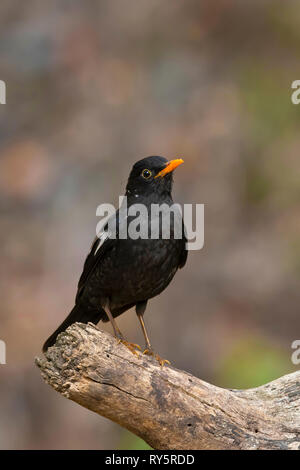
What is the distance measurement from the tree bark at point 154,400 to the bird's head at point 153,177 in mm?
1404

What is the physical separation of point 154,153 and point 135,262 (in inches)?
230

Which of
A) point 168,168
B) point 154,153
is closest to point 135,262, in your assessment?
point 168,168

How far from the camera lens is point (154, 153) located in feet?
35.7

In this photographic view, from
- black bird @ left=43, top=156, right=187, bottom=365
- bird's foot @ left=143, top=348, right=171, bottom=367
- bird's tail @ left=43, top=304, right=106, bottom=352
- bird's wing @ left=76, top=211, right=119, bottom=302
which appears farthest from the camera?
bird's tail @ left=43, top=304, right=106, bottom=352

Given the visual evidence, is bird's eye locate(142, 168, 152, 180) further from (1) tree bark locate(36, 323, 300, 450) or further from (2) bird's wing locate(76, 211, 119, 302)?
(1) tree bark locate(36, 323, 300, 450)

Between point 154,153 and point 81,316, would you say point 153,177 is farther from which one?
point 154,153

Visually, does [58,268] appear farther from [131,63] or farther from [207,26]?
[207,26]

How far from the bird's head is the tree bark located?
1404mm

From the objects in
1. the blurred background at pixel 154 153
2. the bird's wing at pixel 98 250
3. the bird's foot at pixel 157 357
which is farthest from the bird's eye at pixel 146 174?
the blurred background at pixel 154 153

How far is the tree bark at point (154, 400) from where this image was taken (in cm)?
429

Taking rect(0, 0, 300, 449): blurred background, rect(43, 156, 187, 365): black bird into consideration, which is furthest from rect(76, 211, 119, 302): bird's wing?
rect(0, 0, 300, 449): blurred background

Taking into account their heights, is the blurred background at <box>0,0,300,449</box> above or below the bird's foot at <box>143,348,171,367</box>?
above

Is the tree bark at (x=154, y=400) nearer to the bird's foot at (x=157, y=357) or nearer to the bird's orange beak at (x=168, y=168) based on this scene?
the bird's foot at (x=157, y=357)

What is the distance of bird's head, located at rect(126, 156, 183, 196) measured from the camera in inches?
220
